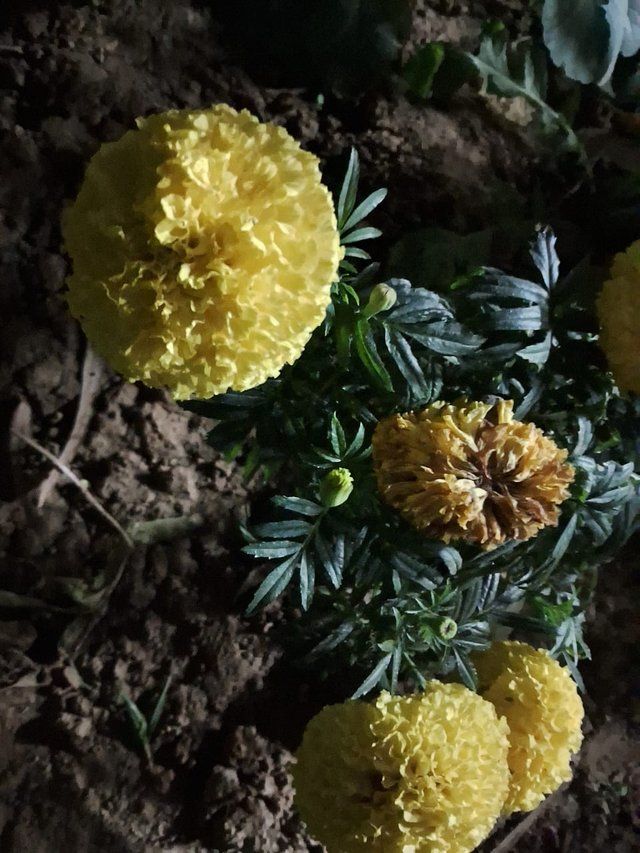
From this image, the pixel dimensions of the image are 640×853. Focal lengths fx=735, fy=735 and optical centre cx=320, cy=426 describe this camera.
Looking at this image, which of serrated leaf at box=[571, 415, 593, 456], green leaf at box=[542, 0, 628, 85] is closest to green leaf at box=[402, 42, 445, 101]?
green leaf at box=[542, 0, 628, 85]

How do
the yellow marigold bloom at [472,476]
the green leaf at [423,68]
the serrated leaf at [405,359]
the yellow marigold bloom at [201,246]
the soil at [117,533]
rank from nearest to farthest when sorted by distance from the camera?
1. the yellow marigold bloom at [201,246]
2. the yellow marigold bloom at [472,476]
3. the serrated leaf at [405,359]
4. the soil at [117,533]
5. the green leaf at [423,68]

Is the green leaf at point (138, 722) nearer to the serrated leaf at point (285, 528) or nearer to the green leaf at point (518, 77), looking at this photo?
the serrated leaf at point (285, 528)

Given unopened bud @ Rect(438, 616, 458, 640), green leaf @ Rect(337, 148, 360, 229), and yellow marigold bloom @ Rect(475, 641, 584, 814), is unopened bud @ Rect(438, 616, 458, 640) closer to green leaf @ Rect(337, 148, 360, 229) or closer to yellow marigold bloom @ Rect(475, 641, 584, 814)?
yellow marigold bloom @ Rect(475, 641, 584, 814)

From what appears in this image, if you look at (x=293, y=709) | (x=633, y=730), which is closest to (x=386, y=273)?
(x=293, y=709)

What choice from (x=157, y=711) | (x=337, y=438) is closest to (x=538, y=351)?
(x=337, y=438)

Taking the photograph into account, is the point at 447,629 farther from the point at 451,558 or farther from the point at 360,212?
the point at 360,212

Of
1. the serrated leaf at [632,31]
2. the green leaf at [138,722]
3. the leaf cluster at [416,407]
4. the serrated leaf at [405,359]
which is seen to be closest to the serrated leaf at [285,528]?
the leaf cluster at [416,407]
